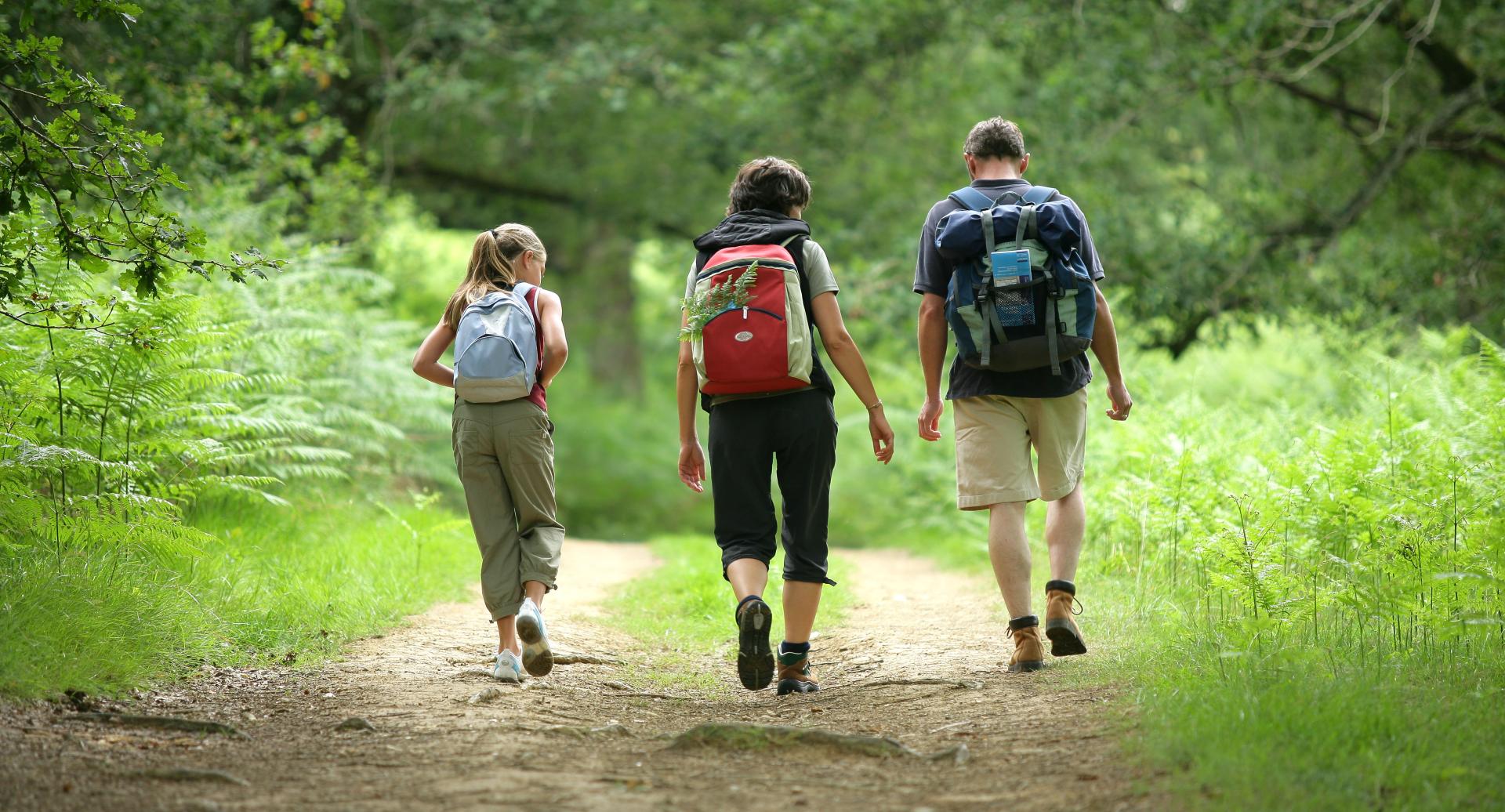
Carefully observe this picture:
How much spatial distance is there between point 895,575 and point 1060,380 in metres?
4.58

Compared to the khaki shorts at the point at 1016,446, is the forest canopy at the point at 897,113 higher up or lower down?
higher up

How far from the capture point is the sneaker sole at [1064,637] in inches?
194

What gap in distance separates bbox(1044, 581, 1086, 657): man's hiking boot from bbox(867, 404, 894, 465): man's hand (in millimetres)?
831

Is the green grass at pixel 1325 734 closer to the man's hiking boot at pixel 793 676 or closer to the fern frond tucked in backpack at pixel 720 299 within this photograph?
the man's hiking boot at pixel 793 676

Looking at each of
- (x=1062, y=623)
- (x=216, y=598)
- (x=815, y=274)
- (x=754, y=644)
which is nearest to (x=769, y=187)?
(x=815, y=274)

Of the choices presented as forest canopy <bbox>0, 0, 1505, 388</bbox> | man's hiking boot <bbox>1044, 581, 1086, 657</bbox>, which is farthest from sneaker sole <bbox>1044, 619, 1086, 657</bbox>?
forest canopy <bbox>0, 0, 1505, 388</bbox>

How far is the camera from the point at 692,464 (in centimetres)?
507

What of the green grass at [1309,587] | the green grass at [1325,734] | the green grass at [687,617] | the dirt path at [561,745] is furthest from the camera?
the green grass at [687,617]

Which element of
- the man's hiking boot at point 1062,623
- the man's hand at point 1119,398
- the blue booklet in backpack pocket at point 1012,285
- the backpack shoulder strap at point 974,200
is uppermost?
the backpack shoulder strap at point 974,200

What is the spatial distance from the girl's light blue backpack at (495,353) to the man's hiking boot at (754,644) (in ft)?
3.99

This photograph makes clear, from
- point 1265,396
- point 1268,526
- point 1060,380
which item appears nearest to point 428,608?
point 1060,380

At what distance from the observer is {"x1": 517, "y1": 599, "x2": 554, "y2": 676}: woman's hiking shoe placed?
477cm

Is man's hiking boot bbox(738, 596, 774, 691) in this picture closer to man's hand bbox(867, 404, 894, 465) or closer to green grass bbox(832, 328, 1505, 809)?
man's hand bbox(867, 404, 894, 465)

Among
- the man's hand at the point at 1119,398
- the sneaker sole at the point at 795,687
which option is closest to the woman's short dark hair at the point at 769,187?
the man's hand at the point at 1119,398
